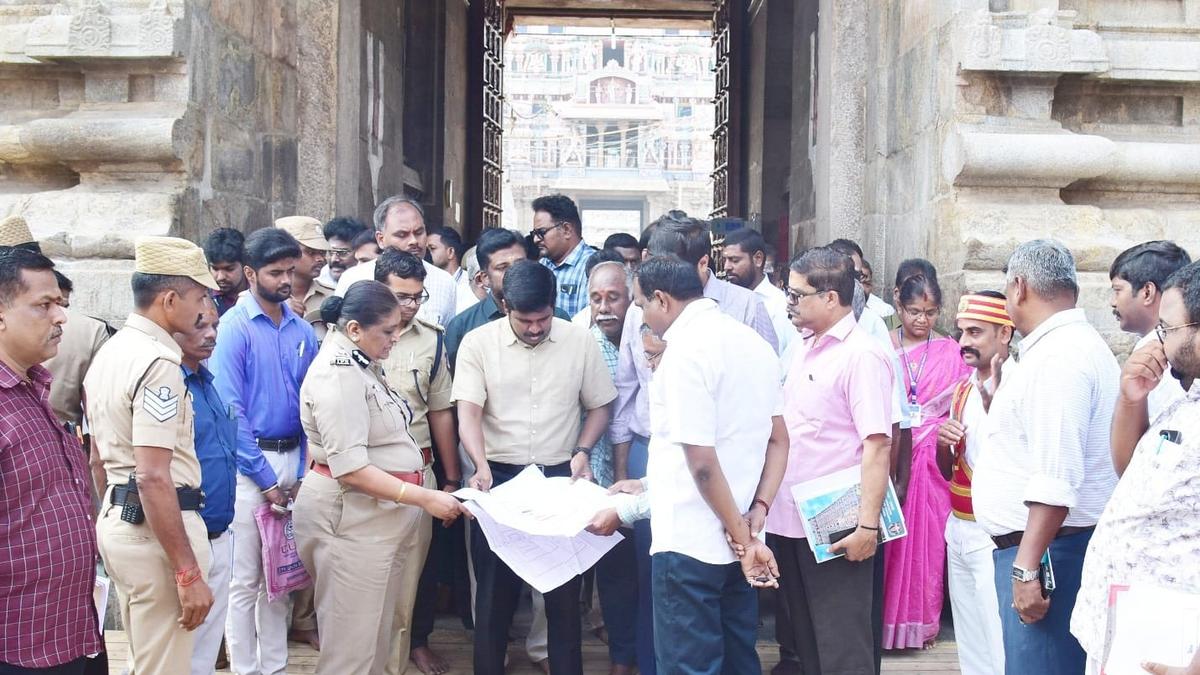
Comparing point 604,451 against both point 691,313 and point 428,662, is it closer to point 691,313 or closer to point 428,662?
point 428,662

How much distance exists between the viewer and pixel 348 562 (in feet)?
13.5

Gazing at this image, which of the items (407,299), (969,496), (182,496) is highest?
(407,299)

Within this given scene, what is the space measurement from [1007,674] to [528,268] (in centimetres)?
228

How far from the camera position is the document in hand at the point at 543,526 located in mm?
4121

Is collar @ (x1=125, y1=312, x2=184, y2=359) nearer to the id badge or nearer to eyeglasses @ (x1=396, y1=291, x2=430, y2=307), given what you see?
eyeglasses @ (x1=396, y1=291, x2=430, y2=307)

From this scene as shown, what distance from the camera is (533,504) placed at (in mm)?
4277

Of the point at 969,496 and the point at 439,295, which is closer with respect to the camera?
the point at 969,496

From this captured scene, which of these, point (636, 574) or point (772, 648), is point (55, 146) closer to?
point (636, 574)

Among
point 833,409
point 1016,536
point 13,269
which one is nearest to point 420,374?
point 833,409

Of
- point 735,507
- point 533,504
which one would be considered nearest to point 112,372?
point 533,504

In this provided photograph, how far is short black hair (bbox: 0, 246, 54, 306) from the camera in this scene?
116 inches

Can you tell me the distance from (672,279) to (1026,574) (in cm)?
137

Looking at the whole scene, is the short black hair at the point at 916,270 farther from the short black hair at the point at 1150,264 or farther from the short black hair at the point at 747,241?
the short black hair at the point at 1150,264

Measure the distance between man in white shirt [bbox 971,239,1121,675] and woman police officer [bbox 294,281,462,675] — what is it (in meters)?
1.87
